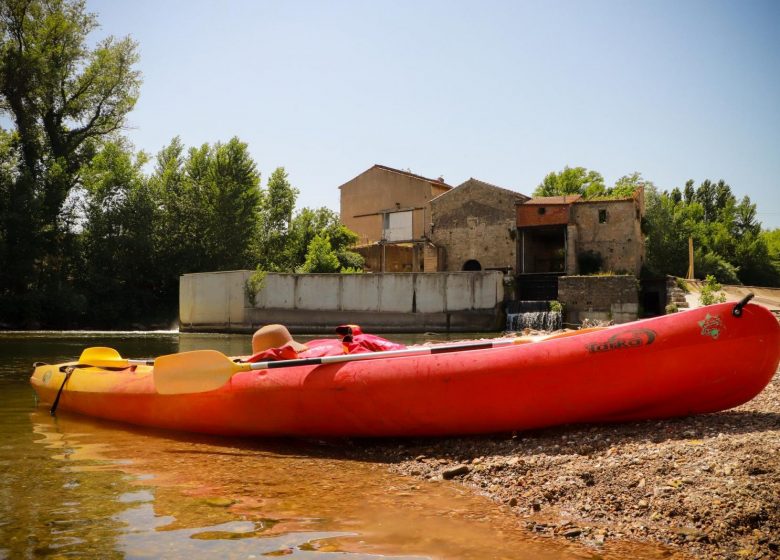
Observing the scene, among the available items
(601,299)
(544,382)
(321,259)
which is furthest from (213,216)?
(544,382)

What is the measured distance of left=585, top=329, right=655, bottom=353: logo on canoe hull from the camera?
13.3ft

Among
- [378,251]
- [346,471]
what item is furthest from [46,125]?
[346,471]

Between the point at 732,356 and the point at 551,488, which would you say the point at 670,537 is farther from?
the point at 732,356

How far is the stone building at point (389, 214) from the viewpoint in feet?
116

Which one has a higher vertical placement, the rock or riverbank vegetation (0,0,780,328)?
riverbank vegetation (0,0,780,328)

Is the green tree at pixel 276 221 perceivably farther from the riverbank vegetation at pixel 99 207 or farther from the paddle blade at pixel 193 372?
the paddle blade at pixel 193 372

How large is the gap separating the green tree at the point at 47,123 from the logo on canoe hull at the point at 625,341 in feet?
92.0

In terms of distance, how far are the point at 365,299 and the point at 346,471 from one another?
21.6m

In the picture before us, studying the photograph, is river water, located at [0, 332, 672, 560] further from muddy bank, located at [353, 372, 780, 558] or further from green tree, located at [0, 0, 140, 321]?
green tree, located at [0, 0, 140, 321]

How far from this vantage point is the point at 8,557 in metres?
2.66

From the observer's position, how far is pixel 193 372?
5.37 m

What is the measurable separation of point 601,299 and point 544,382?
21.5 metres

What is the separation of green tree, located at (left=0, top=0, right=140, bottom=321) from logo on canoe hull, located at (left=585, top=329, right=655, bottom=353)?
28040mm

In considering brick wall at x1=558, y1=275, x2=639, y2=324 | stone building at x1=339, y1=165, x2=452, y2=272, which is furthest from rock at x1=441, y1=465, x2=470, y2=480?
stone building at x1=339, y1=165, x2=452, y2=272
